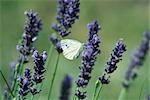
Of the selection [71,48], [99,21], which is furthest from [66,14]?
[99,21]

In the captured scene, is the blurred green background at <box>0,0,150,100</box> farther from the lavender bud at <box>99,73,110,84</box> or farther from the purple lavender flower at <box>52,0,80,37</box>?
the lavender bud at <box>99,73,110,84</box>

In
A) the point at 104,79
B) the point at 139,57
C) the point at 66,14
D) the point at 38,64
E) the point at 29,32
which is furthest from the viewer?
the point at 139,57

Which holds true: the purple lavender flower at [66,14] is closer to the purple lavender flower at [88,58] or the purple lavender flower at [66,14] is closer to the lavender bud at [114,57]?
the purple lavender flower at [88,58]

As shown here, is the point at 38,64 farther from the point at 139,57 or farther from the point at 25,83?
the point at 139,57

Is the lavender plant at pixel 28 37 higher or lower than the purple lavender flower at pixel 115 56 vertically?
higher

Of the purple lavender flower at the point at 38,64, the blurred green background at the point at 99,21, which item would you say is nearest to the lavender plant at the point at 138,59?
the purple lavender flower at the point at 38,64

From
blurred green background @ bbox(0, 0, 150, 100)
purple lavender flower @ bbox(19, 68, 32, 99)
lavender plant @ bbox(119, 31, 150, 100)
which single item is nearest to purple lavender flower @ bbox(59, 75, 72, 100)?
lavender plant @ bbox(119, 31, 150, 100)
